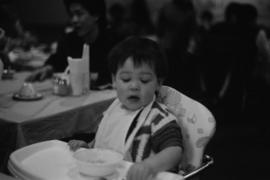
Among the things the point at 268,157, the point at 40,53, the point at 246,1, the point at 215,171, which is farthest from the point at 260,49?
the point at 246,1

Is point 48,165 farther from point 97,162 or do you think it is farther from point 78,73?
point 78,73

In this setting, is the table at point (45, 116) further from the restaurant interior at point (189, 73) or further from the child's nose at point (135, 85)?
the child's nose at point (135, 85)

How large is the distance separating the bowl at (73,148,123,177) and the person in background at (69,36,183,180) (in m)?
0.17

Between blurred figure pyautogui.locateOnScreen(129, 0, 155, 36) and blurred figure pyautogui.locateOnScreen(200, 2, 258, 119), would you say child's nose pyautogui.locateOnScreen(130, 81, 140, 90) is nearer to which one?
blurred figure pyautogui.locateOnScreen(200, 2, 258, 119)

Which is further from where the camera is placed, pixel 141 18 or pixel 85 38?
pixel 141 18

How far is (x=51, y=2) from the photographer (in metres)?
6.97

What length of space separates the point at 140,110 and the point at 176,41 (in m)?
1.68

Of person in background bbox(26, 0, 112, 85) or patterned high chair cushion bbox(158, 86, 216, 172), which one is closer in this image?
patterned high chair cushion bbox(158, 86, 216, 172)

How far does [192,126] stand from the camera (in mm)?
1597

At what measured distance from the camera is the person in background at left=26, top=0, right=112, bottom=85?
2719 millimetres

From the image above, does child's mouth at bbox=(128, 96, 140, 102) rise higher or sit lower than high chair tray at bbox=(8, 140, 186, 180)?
higher

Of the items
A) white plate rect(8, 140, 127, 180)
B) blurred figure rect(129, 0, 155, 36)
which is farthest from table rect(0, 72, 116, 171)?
blurred figure rect(129, 0, 155, 36)

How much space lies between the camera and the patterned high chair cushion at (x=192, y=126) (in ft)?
5.15

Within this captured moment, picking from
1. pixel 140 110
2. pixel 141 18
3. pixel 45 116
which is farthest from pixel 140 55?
pixel 141 18
